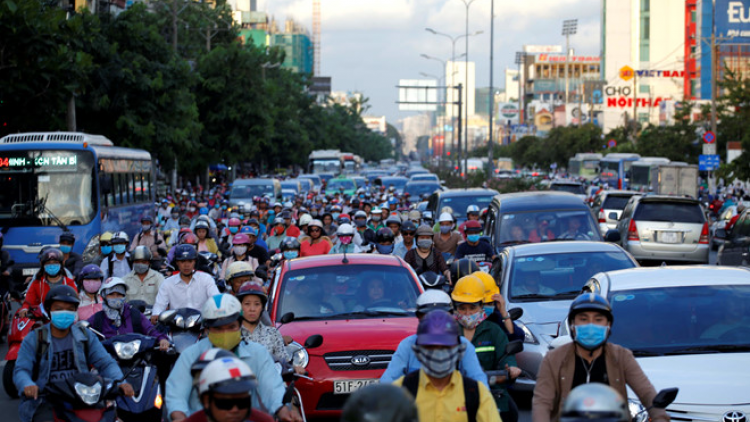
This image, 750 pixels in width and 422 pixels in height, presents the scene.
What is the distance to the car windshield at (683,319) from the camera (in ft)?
26.2

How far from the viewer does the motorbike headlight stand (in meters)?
8.05

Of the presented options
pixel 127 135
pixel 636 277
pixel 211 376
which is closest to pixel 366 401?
pixel 211 376

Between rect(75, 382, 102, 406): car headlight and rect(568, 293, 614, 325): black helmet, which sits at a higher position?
rect(568, 293, 614, 325): black helmet

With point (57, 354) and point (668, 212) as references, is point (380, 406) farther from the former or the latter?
point (668, 212)

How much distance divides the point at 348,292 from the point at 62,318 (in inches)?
133

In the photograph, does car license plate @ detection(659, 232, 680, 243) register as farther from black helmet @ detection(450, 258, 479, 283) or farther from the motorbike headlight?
the motorbike headlight

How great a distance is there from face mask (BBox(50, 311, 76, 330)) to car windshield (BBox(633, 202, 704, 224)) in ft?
59.1

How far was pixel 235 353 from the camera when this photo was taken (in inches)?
240

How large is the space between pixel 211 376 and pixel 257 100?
2080 inches

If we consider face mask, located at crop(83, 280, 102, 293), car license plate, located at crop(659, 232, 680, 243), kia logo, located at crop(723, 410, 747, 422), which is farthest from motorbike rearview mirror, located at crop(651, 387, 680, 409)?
car license plate, located at crop(659, 232, 680, 243)

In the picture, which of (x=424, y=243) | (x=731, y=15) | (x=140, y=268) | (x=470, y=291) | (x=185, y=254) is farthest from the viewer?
(x=731, y=15)

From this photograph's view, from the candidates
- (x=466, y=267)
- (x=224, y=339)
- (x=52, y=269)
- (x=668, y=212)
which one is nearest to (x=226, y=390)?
(x=224, y=339)

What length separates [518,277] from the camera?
12031 millimetres

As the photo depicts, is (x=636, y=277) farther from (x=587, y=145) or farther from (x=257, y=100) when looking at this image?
(x=587, y=145)
